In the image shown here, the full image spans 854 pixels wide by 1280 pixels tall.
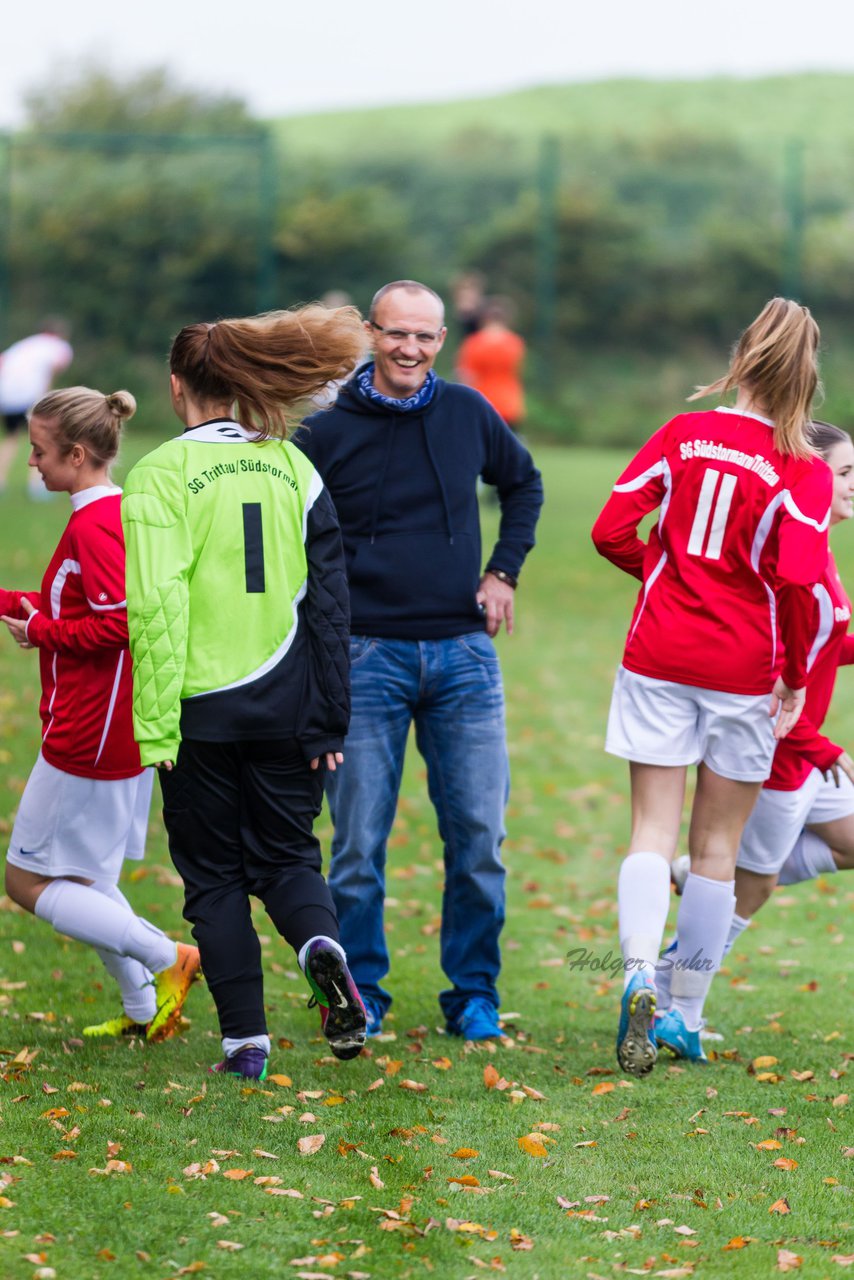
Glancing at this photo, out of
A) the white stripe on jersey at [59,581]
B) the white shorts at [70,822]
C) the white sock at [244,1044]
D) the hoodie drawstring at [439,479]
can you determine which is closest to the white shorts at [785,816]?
the hoodie drawstring at [439,479]

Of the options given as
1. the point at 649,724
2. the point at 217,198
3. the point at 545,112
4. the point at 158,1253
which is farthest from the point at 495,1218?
the point at 545,112

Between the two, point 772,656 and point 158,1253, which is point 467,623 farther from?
point 158,1253

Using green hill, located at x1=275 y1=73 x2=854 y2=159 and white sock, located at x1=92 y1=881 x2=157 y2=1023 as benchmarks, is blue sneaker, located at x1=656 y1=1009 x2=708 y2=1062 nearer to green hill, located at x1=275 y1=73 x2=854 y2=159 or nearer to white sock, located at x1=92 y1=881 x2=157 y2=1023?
white sock, located at x1=92 y1=881 x2=157 y2=1023

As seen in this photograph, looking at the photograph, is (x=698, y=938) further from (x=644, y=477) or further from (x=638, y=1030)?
(x=644, y=477)

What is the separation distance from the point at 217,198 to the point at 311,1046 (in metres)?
22.4

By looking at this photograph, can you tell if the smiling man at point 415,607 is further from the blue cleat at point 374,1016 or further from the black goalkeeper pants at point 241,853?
the black goalkeeper pants at point 241,853

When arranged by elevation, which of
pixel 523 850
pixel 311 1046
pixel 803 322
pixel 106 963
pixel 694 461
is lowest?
pixel 523 850

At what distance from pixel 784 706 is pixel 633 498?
0.69 metres

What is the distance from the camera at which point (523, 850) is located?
333 inches

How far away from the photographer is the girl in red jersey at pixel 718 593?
4441 millimetres

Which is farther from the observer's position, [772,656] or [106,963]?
[106,963]

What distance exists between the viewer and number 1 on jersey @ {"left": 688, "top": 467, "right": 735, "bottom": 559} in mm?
4449

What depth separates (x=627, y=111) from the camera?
197 ft

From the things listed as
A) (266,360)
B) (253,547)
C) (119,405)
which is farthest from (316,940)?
(119,405)
